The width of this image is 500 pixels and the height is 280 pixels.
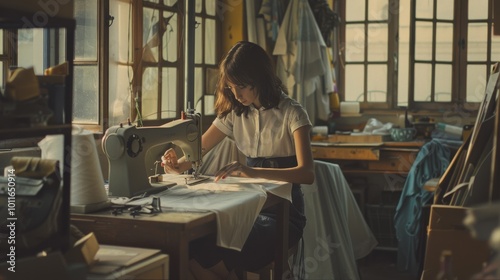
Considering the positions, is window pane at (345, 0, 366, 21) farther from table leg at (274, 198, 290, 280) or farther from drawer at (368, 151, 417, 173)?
table leg at (274, 198, 290, 280)

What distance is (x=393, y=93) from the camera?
20.9 feet

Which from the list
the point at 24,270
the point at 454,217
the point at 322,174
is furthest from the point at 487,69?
the point at 24,270

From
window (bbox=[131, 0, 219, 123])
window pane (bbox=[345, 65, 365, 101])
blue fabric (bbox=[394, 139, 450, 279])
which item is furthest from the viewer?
window pane (bbox=[345, 65, 365, 101])

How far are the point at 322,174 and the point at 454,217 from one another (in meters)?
1.99

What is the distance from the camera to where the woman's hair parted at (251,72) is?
3438 millimetres

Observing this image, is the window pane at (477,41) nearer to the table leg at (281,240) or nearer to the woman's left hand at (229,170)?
the table leg at (281,240)

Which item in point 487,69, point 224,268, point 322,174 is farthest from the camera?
point 487,69

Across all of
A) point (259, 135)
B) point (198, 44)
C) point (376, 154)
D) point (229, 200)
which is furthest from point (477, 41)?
point (229, 200)

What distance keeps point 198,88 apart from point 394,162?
1665 mm

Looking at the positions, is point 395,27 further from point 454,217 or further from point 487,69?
point 454,217

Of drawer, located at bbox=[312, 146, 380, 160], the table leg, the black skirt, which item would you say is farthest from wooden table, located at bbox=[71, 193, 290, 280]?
drawer, located at bbox=[312, 146, 380, 160]

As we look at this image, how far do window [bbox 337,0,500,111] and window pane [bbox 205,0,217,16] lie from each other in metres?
1.64

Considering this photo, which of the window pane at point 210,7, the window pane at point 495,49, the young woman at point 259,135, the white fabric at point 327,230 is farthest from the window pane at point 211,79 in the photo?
the window pane at point 495,49

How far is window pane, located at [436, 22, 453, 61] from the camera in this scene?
20.6 ft
